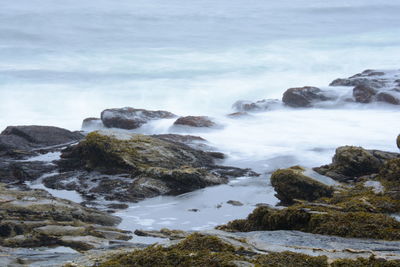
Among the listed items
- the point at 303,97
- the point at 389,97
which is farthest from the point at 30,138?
the point at 389,97

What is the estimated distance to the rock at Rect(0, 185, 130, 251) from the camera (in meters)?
7.39

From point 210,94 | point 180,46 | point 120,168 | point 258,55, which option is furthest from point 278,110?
point 180,46

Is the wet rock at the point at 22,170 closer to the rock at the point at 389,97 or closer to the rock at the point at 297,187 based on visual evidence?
the rock at the point at 297,187

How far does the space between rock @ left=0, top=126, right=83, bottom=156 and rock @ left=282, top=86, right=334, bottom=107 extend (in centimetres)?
1085

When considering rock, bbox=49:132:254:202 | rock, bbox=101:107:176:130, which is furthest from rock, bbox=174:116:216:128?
rock, bbox=49:132:254:202

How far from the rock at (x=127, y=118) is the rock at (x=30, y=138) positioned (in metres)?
2.62

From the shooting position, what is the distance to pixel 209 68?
4094 centimetres

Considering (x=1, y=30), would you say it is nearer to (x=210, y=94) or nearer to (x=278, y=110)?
(x=210, y=94)

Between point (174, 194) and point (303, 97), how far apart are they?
569 inches

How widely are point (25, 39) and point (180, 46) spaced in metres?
12.7

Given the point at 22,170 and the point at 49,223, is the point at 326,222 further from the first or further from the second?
the point at 22,170

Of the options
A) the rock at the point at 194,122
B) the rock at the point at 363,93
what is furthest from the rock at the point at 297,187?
the rock at the point at 363,93

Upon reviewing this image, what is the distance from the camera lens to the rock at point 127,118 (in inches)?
765

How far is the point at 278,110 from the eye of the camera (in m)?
24.0
